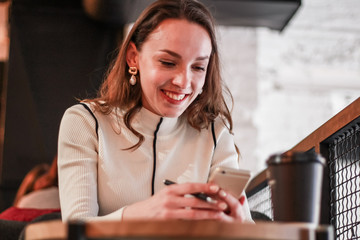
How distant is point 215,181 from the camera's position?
0.97 meters

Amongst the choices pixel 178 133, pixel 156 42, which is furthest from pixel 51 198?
pixel 156 42

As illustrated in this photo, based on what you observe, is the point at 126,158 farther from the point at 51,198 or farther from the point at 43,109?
the point at 43,109

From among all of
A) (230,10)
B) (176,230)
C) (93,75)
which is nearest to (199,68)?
(176,230)

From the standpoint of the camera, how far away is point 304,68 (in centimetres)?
427

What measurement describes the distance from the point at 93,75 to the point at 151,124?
2345 millimetres

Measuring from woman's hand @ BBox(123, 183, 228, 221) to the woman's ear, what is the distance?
693mm

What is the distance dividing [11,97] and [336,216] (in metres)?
2.81

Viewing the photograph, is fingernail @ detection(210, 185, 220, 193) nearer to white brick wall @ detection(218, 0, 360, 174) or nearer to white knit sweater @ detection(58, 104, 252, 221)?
white knit sweater @ detection(58, 104, 252, 221)

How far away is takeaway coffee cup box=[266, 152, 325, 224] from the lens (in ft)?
2.95

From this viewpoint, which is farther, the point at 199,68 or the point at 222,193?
the point at 199,68

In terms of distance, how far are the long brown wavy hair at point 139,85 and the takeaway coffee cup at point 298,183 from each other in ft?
2.08

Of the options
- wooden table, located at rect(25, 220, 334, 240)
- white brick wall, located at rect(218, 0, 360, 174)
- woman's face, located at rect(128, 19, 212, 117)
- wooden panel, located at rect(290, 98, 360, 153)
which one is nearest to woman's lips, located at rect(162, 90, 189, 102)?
woman's face, located at rect(128, 19, 212, 117)

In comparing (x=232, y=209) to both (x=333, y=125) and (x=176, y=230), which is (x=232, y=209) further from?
(x=333, y=125)

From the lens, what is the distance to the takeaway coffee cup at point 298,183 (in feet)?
2.95
